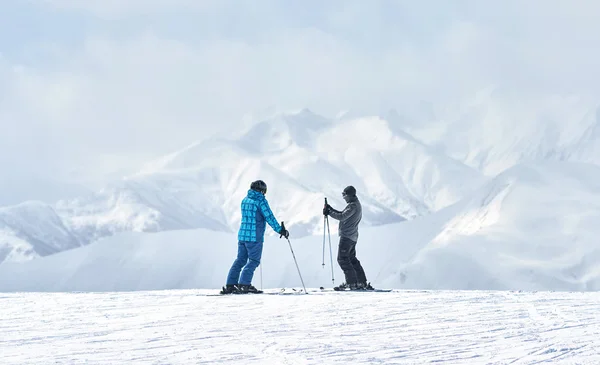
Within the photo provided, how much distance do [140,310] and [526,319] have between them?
5.76m

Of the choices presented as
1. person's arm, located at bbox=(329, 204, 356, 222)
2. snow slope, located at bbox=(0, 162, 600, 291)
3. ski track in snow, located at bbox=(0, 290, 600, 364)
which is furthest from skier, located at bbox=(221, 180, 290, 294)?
snow slope, located at bbox=(0, 162, 600, 291)

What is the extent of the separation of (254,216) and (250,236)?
378mm

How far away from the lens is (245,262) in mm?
15461

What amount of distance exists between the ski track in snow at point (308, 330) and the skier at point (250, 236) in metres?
0.91

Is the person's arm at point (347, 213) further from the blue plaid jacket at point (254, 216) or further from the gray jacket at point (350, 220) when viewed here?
the blue plaid jacket at point (254, 216)

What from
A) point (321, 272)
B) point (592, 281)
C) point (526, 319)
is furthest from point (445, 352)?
point (321, 272)

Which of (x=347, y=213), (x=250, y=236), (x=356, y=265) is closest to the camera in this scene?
(x=250, y=236)

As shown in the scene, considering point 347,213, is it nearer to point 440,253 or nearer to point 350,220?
point 350,220

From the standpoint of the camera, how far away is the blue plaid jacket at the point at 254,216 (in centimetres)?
1513

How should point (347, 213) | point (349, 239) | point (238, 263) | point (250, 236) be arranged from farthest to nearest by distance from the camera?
point (349, 239) < point (347, 213) < point (238, 263) < point (250, 236)

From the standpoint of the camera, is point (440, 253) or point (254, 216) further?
point (440, 253)

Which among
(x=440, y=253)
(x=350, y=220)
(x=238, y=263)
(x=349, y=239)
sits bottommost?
(x=238, y=263)

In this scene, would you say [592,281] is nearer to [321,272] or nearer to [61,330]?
[321,272]

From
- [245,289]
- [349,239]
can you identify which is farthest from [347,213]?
[245,289]
